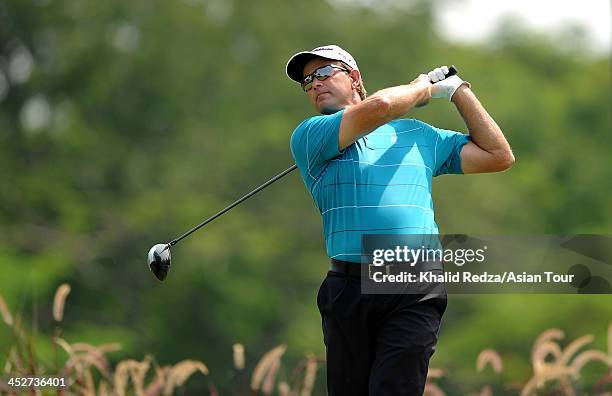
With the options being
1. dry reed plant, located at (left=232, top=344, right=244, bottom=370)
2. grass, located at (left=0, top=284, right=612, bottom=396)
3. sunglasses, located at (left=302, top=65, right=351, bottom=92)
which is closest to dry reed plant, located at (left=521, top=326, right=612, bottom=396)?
grass, located at (left=0, top=284, right=612, bottom=396)

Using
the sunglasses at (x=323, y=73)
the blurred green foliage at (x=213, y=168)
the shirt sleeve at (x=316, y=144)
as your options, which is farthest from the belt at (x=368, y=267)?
the blurred green foliage at (x=213, y=168)

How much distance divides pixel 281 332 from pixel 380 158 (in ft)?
85.7

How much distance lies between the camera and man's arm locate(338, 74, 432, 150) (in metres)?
4.74

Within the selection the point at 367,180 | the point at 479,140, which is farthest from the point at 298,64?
the point at 479,140

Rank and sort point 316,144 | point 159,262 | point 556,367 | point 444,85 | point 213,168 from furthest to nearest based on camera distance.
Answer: point 213,168 < point 556,367 < point 159,262 < point 444,85 < point 316,144

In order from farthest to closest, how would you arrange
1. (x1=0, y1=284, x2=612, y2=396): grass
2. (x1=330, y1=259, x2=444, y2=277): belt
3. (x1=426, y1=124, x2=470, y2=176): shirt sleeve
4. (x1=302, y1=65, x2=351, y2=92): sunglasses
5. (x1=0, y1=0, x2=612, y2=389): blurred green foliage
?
1. (x1=0, y1=0, x2=612, y2=389): blurred green foliage
2. (x1=0, y1=284, x2=612, y2=396): grass
3. (x1=302, y1=65, x2=351, y2=92): sunglasses
4. (x1=426, y1=124, x2=470, y2=176): shirt sleeve
5. (x1=330, y1=259, x2=444, y2=277): belt

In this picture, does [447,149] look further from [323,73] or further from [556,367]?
[556,367]

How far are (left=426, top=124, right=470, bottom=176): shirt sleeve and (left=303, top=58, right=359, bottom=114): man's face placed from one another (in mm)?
424

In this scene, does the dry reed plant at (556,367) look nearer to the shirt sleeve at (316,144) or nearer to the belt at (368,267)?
the belt at (368,267)

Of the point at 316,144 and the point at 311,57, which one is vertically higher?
the point at 311,57

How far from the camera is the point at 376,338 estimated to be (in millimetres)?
4840

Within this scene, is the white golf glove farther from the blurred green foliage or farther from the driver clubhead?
the blurred green foliage

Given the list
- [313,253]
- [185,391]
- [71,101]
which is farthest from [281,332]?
[185,391]

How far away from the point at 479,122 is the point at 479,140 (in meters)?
0.08
